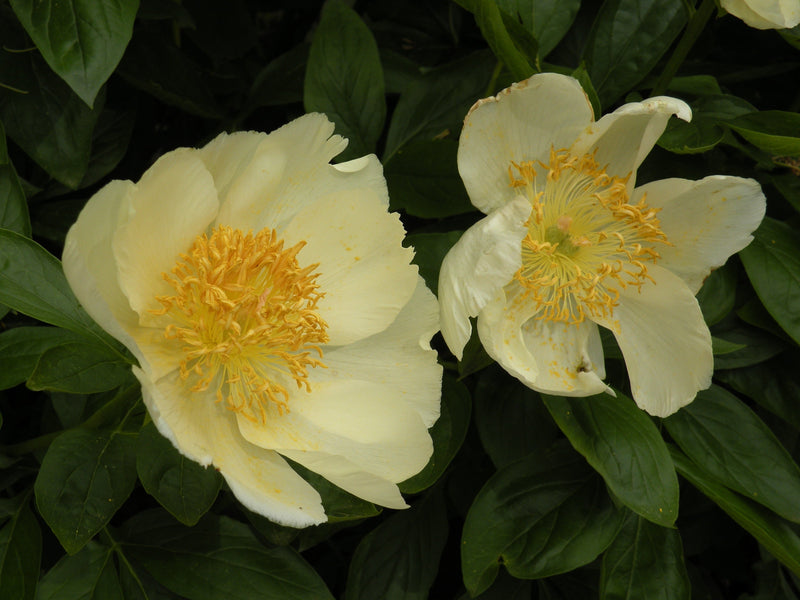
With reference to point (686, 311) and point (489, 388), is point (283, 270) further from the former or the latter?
point (686, 311)

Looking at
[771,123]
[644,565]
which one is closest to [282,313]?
[644,565]

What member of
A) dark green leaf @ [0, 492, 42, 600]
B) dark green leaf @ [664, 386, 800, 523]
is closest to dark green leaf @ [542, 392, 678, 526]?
dark green leaf @ [664, 386, 800, 523]

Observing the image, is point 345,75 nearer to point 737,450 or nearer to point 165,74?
point 165,74

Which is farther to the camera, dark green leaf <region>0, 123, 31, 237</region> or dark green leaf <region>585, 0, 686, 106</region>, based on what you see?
dark green leaf <region>585, 0, 686, 106</region>

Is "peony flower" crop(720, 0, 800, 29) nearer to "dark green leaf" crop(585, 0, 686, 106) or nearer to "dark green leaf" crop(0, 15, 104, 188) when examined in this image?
"dark green leaf" crop(585, 0, 686, 106)

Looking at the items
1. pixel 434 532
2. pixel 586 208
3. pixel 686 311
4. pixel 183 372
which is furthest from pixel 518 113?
pixel 434 532

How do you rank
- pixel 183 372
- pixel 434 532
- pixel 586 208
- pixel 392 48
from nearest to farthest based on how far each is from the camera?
1. pixel 183 372
2. pixel 586 208
3. pixel 434 532
4. pixel 392 48

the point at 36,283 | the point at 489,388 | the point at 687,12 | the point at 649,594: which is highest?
the point at 36,283

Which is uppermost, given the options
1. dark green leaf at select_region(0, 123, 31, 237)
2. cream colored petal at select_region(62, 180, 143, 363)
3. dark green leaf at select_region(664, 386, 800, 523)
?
cream colored petal at select_region(62, 180, 143, 363)
